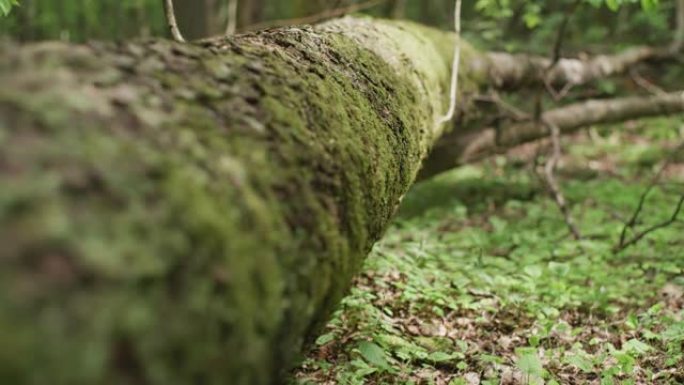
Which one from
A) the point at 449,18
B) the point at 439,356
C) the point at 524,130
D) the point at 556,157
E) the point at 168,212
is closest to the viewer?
the point at 168,212

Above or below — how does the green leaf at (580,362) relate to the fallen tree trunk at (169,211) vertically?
below

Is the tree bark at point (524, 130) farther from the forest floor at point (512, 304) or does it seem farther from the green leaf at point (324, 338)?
the green leaf at point (324, 338)

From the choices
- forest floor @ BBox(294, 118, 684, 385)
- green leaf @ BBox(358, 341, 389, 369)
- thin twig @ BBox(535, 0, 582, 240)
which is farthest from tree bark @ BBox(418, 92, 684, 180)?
green leaf @ BBox(358, 341, 389, 369)

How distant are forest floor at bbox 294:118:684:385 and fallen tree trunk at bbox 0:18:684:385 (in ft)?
3.68

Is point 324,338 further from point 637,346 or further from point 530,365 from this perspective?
point 637,346

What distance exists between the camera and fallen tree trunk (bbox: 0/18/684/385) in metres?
0.87

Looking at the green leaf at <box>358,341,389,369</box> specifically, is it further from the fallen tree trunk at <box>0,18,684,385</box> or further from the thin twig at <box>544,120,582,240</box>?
the thin twig at <box>544,120,582,240</box>

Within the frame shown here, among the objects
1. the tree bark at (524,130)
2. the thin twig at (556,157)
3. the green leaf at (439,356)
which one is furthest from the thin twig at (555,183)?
the green leaf at (439,356)

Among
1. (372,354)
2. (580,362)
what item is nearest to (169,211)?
(372,354)

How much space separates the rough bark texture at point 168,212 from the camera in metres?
0.87

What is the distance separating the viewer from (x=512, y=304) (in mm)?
3453

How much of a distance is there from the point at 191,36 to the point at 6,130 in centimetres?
900

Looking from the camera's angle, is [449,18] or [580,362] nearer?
[580,362]

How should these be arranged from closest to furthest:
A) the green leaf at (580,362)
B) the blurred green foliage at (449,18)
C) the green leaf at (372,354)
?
1. the green leaf at (372,354)
2. the green leaf at (580,362)
3. the blurred green foliage at (449,18)
